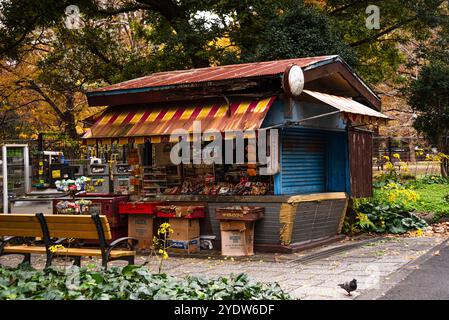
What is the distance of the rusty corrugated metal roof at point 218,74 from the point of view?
11.9 m

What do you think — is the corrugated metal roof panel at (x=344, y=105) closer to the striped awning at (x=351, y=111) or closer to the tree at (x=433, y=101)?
the striped awning at (x=351, y=111)

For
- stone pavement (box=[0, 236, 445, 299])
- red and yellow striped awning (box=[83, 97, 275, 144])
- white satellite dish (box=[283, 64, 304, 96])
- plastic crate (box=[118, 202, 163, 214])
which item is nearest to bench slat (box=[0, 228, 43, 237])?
→ stone pavement (box=[0, 236, 445, 299])

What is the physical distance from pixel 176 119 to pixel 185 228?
2.17 metres

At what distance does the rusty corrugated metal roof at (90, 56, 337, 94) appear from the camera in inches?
468

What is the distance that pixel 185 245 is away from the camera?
40.2 feet

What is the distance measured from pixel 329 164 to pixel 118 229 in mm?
4940

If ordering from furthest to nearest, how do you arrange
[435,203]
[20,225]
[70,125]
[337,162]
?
[70,125] → [435,203] → [337,162] → [20,225]

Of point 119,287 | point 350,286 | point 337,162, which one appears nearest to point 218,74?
point 337,162

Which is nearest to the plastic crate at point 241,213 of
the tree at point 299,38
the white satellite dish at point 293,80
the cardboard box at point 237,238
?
the cardboard box at point 237,238

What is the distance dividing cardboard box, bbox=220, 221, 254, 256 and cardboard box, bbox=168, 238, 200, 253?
2.26 feet

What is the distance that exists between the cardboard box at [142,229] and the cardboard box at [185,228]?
54cm

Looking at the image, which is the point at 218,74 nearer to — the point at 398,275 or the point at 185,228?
the point at 185,228

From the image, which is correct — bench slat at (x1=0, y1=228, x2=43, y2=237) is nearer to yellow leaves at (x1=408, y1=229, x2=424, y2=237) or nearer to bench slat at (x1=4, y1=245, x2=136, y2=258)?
bench slat at (x1=4, y1=245, x2=136, y2=258)

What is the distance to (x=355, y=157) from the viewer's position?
13.8 m
